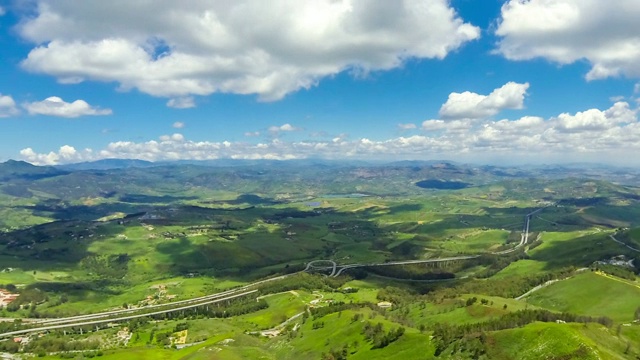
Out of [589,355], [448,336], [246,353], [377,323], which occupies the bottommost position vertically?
[246,353]

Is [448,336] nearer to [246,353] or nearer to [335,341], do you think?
[335,341]

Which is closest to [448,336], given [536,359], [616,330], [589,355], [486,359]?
[486,359]

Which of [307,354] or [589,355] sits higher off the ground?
[589,355]

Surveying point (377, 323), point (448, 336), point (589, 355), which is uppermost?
point (589, 355)

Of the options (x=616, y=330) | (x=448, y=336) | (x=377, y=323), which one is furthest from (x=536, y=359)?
(x=377, y=323)

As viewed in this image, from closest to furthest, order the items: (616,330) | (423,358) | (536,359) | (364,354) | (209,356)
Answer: (536,359), (423,358), (616,330), (364,354), (209,356)

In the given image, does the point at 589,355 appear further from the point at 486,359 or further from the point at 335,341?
the point at 335,341

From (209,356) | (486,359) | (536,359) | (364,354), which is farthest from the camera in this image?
(209,356)

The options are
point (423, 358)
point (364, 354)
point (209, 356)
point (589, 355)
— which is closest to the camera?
point (589, 355)

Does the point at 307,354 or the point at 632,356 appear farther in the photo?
the point at 307,354
